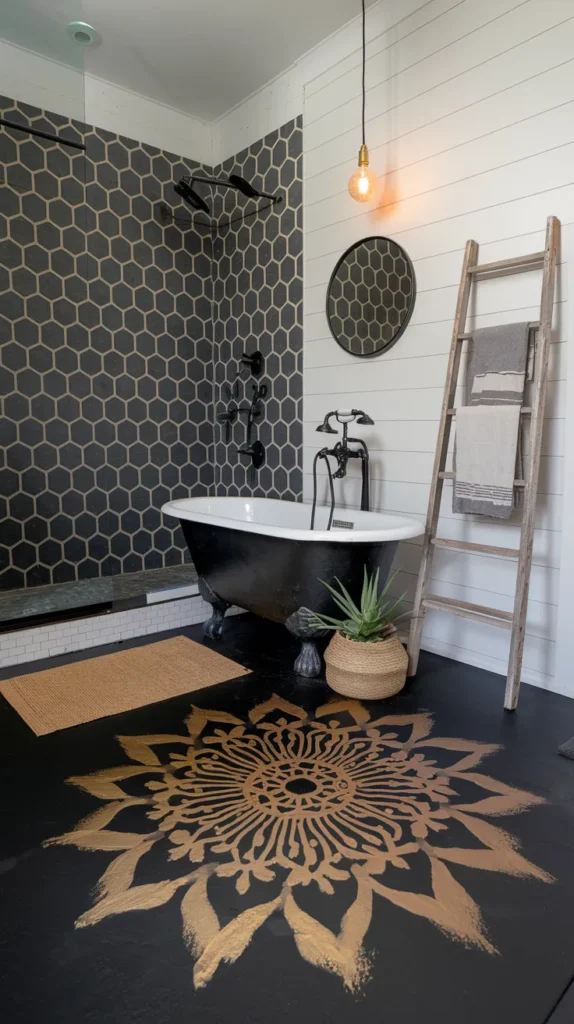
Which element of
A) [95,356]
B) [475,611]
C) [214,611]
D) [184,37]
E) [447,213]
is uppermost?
[184,37]

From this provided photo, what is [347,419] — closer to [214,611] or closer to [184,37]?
[214,611]

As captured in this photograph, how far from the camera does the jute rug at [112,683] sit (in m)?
2.31

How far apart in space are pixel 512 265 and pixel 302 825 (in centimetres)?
215

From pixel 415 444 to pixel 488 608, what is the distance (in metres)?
0.87

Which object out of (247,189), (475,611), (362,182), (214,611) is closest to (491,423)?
(475,611)

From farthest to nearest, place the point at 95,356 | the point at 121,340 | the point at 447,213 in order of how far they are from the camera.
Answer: the point at 121,340
the point at 95,356
the point at 447,213

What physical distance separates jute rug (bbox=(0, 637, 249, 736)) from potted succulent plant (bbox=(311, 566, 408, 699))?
0.49 metres

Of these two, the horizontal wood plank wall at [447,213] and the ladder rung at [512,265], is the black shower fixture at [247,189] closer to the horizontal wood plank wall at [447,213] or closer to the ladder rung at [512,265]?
the horizontal wood plank wall at [447,213]

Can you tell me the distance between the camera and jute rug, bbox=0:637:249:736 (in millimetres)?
2311

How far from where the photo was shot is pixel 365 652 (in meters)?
2.36

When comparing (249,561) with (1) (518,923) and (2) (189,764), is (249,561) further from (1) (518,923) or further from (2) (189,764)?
(1) (518,923)

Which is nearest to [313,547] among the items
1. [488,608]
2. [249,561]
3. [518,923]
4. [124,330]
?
[249,561]

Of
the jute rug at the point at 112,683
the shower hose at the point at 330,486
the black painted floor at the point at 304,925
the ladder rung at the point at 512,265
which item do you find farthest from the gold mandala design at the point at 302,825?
the ladder rung at the point at 512,265

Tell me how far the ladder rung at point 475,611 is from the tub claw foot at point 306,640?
1.60ft
